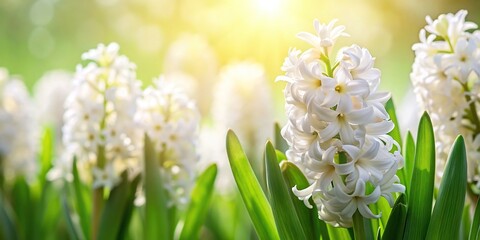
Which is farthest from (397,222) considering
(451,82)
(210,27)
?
(210,27)

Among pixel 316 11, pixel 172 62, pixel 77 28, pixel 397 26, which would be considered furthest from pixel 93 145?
pixel 77 28

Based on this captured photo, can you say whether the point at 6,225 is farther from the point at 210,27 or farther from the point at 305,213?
the point at 210,27

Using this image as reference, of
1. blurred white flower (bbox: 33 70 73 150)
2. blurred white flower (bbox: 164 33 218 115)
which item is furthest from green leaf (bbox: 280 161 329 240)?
blurred white flower (bbox: 164 33 218 115)

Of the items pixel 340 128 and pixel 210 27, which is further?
pixel 210 27

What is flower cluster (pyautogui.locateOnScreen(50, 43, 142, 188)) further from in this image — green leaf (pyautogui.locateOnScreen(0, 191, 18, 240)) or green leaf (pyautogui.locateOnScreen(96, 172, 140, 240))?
green leaf (pyautogui.locateOnScreen(0, 191, 18, 240))

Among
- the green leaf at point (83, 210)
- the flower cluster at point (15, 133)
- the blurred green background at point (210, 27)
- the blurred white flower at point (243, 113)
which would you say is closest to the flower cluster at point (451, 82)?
the green leaf at point (83, 210)

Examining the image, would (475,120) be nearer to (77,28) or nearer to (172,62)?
(172,62)
